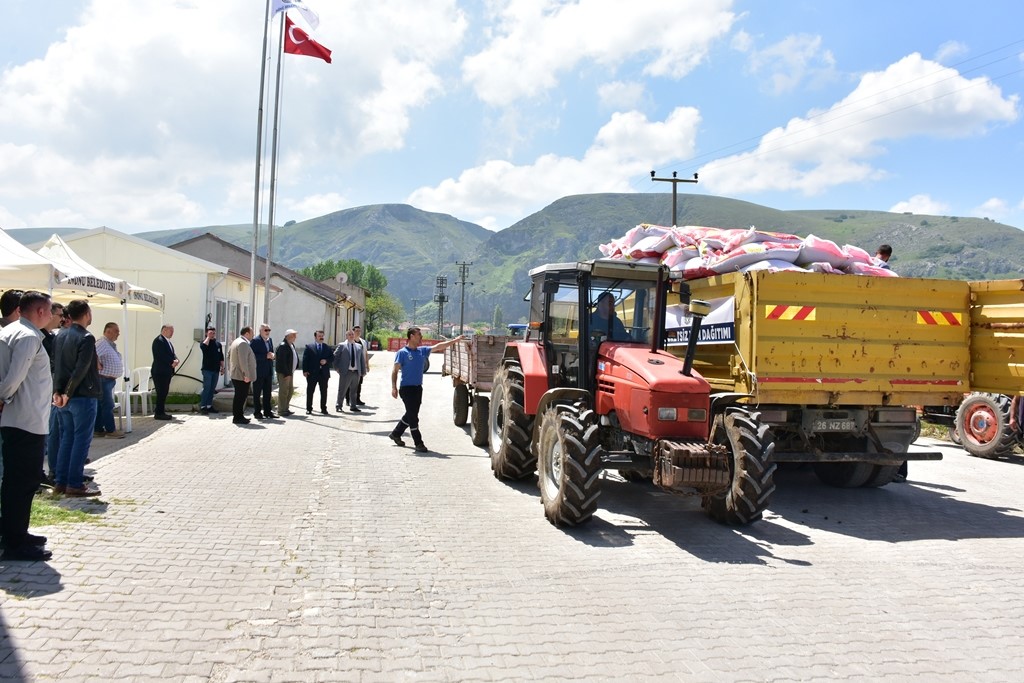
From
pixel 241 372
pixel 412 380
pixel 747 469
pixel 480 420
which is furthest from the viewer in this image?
pixel 241 372

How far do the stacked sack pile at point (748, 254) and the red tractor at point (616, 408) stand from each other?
0.89m

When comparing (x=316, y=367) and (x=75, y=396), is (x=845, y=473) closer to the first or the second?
(x=75, y=396)

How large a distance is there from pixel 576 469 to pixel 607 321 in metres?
1.91

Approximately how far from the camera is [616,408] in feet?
23.3

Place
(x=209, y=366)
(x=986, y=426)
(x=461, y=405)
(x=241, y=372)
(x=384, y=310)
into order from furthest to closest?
1. (x=384, y=310)
2. (x=461, y=405)
3. (x=209, y=366)
4. (x=241, y=372)
5. (x=986, y=426)

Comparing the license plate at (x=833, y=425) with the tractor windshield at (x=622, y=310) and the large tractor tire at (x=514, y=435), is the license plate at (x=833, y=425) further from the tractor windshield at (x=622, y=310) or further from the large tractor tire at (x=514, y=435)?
the large tractor tire at (x=514, y=435)

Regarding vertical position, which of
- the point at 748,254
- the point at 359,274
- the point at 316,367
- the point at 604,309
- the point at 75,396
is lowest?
the point at 75,396

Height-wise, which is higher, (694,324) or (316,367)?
(694,324)

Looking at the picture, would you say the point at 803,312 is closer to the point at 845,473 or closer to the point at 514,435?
the point at 845,473

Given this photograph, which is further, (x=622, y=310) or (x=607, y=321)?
(x=622, y=310)

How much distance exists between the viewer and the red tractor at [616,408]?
6449 mm

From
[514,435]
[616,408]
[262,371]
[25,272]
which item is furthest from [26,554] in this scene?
[262,371]

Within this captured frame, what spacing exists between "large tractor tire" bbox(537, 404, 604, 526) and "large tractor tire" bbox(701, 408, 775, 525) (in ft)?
4.18

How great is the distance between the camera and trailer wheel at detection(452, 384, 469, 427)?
1405 centimetres
